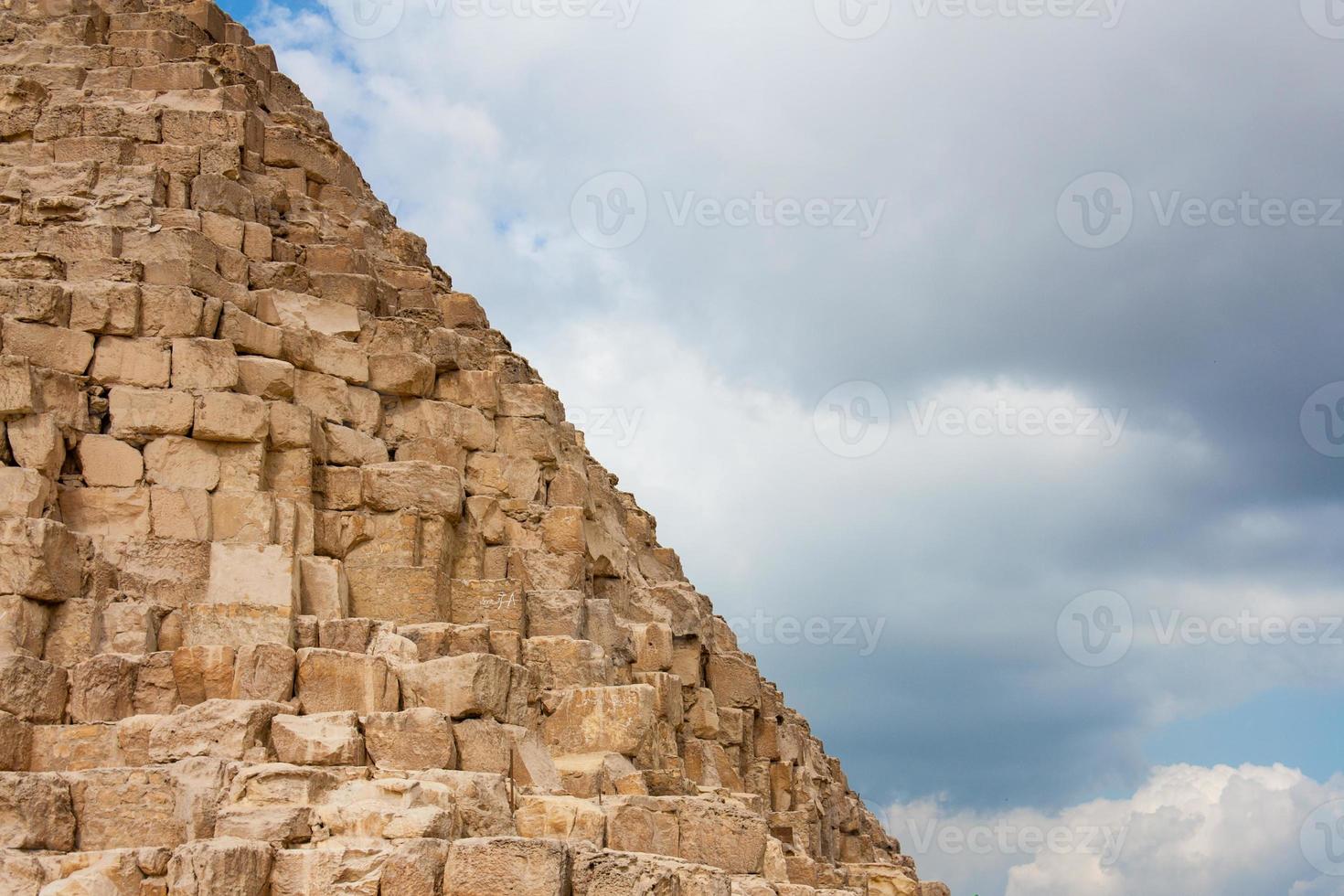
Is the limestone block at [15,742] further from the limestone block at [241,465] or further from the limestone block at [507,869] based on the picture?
the limestone block at [507,869]

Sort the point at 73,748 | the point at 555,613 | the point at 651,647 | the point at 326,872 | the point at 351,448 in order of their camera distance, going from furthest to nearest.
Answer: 1. the point at 651,647
2. the point at 351,448
3. the point at 555,613
4. the point at 73,748
5. the point at 326,872

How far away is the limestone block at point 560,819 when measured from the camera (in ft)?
51.7

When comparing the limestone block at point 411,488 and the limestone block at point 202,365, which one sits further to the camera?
the limestone block at point 411,488

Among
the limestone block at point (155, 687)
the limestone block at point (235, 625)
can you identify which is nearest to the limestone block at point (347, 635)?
the limestone block at point (235, 625)

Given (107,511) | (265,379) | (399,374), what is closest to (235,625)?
(107,511)

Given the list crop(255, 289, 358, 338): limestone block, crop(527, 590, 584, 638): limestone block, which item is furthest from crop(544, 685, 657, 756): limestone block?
crop(255, 289, 358, 338): limestone block

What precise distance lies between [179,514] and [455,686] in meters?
4.11

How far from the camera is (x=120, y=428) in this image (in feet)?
63.1

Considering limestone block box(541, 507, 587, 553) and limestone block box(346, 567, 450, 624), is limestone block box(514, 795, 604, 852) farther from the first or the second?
limestone block box(541, 507, 587, 553)

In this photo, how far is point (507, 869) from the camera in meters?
13.1

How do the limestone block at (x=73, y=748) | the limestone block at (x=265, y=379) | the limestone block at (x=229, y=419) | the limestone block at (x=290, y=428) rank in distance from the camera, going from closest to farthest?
the limestone block at (x=73, y=748)
the limestone block at (x=229, y=419)
the limestone block at (x=290, y=428)
the limestone block at (x=265, y=379)

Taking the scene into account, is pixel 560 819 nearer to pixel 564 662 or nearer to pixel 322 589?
pixel 564 662

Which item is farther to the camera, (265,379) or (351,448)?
(351,448)

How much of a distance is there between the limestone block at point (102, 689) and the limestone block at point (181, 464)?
305 centimetres
